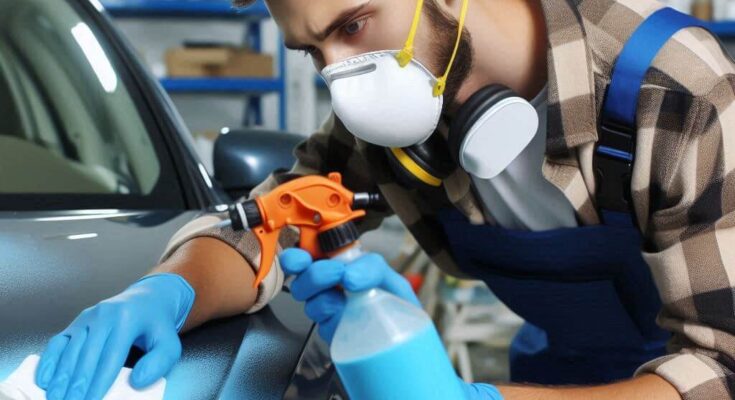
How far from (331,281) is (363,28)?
39cm

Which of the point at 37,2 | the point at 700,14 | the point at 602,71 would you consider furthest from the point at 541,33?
the point at 700,14

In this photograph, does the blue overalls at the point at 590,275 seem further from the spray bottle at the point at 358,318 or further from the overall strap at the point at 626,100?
the spray bottle at the point at 358,318

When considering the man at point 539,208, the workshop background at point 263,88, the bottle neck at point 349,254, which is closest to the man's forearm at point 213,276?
the man at point 539,208

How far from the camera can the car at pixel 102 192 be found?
2.47 ft

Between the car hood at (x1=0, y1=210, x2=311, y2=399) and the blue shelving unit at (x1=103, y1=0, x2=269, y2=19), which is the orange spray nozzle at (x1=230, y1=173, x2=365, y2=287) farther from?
the blue shelving unit at (x1=103, y1=0, x2=269, y2=19)

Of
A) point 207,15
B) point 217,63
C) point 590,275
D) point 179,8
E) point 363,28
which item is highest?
point 363,28

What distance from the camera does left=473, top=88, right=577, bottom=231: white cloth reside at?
45.3 inches

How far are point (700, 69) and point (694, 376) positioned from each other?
366 mm

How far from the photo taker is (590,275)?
121cm

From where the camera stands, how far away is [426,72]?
101cm

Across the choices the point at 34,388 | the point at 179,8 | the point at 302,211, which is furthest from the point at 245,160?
the point at 179,8

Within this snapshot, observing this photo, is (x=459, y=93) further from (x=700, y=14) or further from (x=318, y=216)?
(x=700, y=14)

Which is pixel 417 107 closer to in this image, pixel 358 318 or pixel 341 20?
pixel 341 20

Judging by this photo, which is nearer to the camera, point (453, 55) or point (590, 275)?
point (453, 55)
